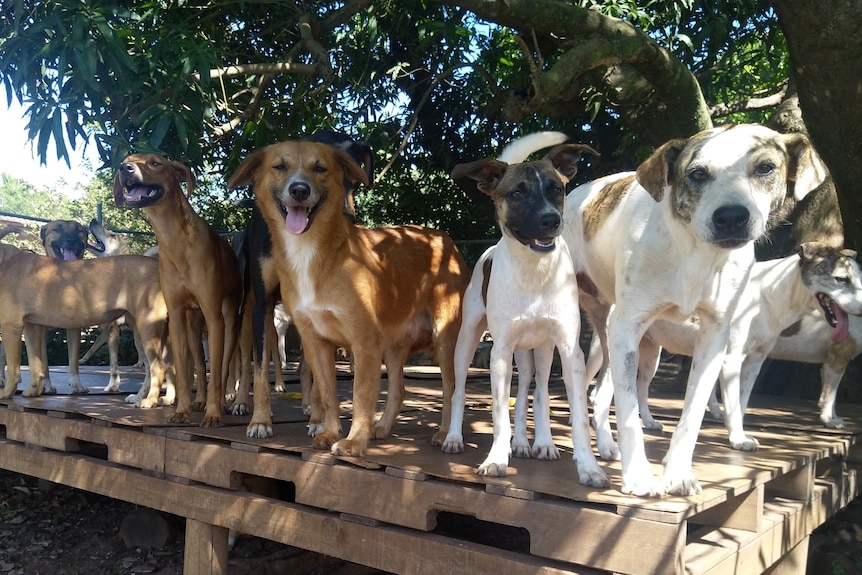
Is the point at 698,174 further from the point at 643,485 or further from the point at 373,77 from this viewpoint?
the point at 373,77

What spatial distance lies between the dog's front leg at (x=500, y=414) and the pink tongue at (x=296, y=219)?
3.82ft

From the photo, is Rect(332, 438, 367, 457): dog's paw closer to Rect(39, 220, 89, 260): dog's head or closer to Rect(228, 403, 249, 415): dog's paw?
Rect(228, 403, 249, 415): dog's paw

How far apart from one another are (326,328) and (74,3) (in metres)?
2.38

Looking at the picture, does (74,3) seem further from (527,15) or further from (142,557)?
(142,557)

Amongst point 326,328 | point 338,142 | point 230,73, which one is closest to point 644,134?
point 338,142

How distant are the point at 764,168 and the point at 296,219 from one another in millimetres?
2167

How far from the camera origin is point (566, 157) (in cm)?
350

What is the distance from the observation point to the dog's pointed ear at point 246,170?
3.89 metres

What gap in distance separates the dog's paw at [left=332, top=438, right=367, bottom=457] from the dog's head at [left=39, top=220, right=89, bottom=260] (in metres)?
4.39

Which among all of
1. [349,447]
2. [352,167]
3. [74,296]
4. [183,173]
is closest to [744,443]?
[349,447]

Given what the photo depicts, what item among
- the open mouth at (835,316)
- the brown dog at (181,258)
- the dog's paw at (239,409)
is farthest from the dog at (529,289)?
the open mouth at (835,316)

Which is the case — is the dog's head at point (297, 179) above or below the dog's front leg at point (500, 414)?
above

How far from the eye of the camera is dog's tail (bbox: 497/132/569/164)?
369 centimetres

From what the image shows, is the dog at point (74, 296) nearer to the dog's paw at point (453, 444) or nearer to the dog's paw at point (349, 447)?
the dog's paw at point (349, 447)
